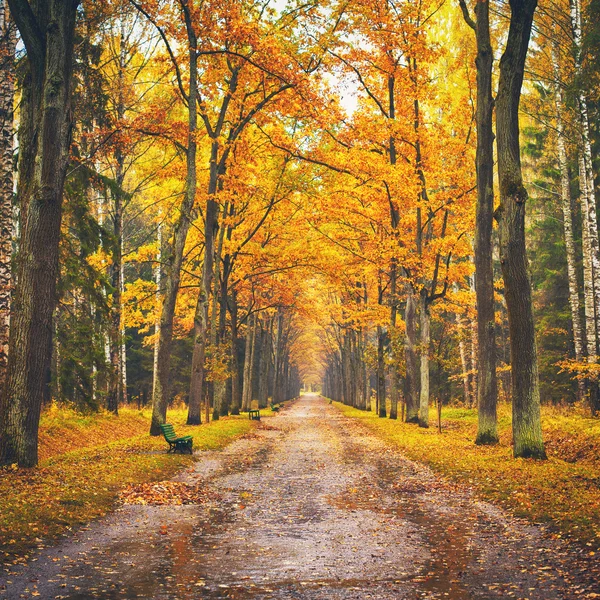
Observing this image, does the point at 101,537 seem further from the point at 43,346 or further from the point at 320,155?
the point at 320,155

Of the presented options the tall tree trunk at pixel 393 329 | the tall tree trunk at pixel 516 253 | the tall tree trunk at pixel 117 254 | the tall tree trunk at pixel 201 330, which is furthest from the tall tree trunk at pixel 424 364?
the tall tree trunk at pixel 117 254

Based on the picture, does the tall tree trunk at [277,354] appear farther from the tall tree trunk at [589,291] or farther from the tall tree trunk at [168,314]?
the tall tree trunk at [589,291]

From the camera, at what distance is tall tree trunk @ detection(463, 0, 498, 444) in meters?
16.4

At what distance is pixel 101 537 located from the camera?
7504mm

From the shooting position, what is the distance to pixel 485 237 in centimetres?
1717

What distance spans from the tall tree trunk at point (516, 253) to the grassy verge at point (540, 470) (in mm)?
1033

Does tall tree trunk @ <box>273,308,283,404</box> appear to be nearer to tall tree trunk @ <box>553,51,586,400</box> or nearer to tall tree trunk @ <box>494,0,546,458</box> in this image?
tall tree trunk @ <box>553,51,586,400</box>

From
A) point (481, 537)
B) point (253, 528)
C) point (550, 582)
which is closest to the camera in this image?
point (550, 582)

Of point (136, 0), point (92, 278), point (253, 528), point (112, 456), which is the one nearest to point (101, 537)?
point (253, 528)

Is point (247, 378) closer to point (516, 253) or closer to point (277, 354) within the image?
point (277, 354)

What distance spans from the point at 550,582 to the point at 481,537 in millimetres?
1851

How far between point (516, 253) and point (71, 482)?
9.82 meters

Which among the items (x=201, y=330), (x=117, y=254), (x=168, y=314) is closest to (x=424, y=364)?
(x=201, y=330)

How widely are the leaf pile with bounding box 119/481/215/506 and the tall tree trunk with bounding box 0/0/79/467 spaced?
2.12m
